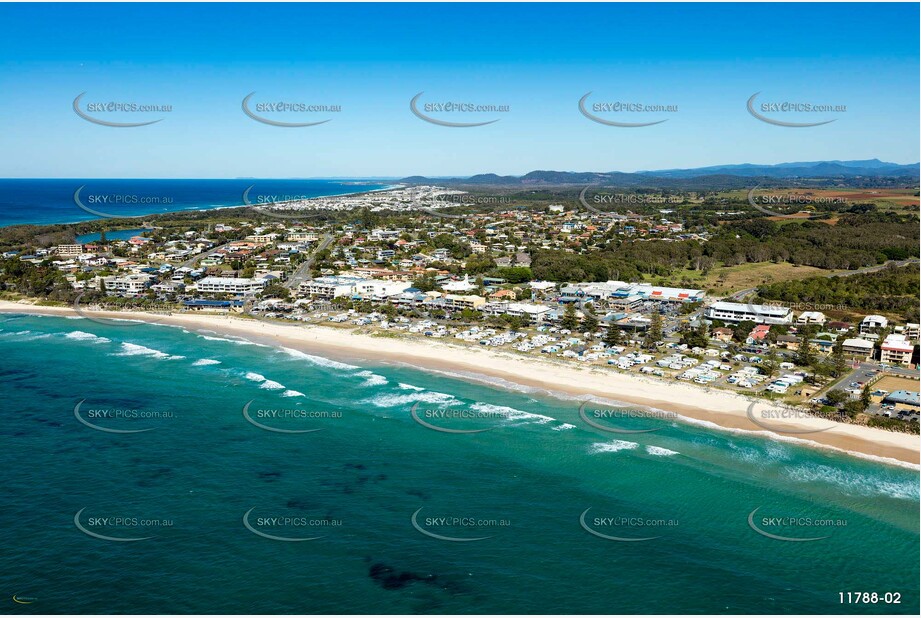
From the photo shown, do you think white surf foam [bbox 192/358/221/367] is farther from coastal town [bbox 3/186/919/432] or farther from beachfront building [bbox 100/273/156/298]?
beachfront building [bbox 100/273/156/298]

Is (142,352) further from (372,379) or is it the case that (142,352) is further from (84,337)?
(372,379)

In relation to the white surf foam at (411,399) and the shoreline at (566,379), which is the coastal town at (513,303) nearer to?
the shoreline at (566,379)

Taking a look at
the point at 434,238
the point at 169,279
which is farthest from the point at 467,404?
the point at 434,238

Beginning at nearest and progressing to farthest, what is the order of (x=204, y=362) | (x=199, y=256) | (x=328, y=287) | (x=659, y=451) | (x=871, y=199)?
(x=659, y=451) < (x=204, y=362) < (x=328, y=287) < (x=199, y=256) < (x=871, y=199)

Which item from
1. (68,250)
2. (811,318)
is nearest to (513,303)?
(811,318)

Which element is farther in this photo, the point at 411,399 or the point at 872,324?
the point at 872,324

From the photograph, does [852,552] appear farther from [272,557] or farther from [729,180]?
[729,180]

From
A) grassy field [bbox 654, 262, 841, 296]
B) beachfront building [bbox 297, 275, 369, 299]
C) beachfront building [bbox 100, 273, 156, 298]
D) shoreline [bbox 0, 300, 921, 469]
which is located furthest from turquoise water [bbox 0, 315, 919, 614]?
grassy field [bbox 654, 262, 841, 296]
